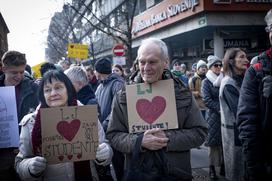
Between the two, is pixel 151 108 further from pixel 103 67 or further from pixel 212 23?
pixel 212 23

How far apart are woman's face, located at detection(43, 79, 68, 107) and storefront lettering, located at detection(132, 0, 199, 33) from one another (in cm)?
1325

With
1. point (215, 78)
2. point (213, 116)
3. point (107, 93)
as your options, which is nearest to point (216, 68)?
point (215, 78)

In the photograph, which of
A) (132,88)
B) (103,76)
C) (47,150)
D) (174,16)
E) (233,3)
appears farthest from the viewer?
(174,16)

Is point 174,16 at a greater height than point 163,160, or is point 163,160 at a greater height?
point 174,16

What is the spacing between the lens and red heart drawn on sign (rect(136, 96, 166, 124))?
256 centimetres

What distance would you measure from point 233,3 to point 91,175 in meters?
14.1

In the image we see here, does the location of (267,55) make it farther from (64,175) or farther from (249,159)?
(64,175)

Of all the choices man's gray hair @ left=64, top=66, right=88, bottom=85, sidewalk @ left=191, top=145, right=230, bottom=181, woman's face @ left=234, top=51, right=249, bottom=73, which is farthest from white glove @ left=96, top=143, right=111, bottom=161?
sidewalk @ left=191, top=145, right=230, bottom=181

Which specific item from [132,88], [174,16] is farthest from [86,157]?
[174,16]

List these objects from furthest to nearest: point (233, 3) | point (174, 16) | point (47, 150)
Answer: point (174, 16)
point (233, 3)
point (47, 150)

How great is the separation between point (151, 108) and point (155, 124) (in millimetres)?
124

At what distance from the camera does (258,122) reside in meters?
2.57

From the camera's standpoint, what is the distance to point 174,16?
57.3ft

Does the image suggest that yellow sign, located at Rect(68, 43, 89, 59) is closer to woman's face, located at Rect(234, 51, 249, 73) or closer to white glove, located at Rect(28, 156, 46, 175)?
woman's face, located at Rect(234, 51, 249, 73)
